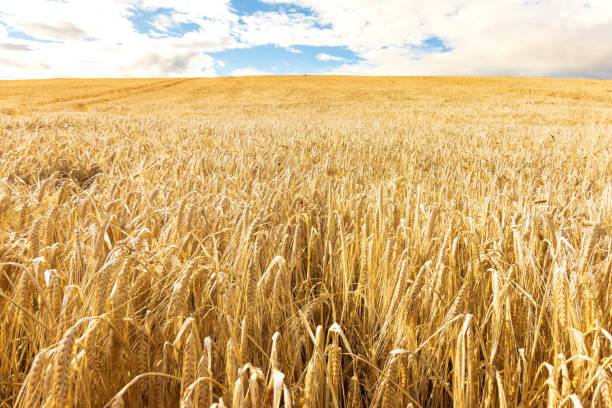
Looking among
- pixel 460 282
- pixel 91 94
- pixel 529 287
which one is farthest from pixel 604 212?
pixel 91 94

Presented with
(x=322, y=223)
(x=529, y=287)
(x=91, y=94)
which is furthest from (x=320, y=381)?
(x=91, y=94)

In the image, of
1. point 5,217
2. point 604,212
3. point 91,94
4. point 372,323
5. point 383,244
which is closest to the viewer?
point 372,323

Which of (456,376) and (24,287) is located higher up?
(24,287)

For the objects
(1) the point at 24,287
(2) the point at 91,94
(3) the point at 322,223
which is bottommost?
(3) the point at 322,223

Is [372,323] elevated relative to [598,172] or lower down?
lower down

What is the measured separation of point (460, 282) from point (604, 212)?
4.13 feet

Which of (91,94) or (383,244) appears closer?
(383,244)

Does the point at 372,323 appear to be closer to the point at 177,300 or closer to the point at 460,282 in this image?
the point at 460,282

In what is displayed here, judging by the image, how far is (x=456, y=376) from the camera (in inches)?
32.7

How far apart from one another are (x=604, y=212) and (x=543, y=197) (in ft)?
1.20

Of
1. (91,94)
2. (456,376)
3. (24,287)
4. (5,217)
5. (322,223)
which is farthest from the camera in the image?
(91,94)

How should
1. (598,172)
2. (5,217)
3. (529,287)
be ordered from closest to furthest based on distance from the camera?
(529,287)
(5,217)
(598,172)

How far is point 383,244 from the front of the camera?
1.64 m

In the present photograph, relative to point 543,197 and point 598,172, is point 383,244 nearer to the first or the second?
point 543,197
